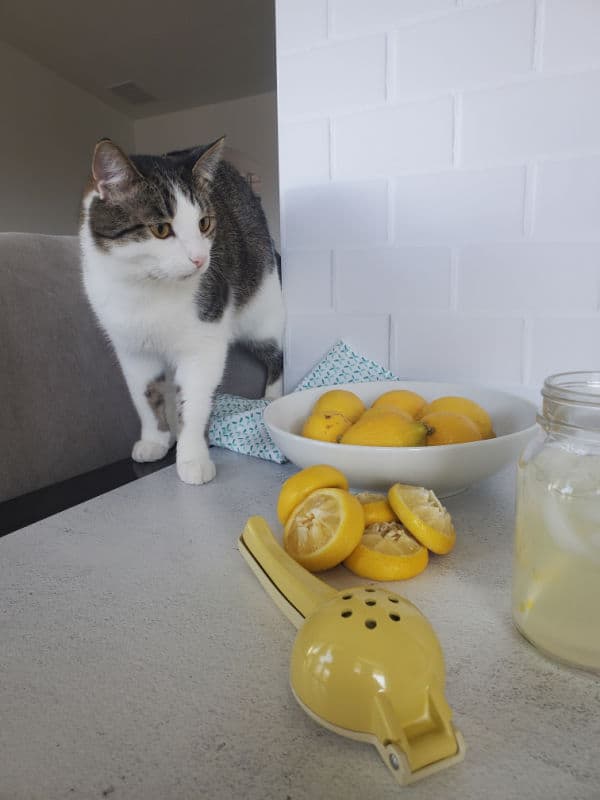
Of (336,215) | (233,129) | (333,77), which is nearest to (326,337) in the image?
(336,215)

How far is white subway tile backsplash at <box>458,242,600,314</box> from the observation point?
75cm

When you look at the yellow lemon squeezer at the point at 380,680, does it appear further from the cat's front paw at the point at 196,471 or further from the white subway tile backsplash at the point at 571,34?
the white subway tile backsplash at the point at 571,34

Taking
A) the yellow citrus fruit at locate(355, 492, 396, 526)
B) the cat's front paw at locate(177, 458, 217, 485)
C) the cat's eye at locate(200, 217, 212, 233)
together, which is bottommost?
the cat's front paw at locate(177, 458, 217, 485)

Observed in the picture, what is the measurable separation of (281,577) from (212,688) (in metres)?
0.10

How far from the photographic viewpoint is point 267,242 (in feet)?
3.79

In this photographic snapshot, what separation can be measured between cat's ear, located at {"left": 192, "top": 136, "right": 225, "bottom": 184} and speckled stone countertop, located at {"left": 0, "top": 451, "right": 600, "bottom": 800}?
566mm

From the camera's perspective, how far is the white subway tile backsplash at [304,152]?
88 centimetres

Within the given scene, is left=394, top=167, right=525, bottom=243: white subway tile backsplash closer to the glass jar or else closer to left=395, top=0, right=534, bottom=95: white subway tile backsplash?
left=395, top=0, right=534, bottom=95: white subway tile backsplash

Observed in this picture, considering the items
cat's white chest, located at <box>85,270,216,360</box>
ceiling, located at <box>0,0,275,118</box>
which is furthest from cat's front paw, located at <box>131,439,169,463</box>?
ceiling, located at <box>0,0,275,118</box>

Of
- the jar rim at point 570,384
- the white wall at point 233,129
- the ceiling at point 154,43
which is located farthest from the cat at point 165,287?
the white wall at point 233,129

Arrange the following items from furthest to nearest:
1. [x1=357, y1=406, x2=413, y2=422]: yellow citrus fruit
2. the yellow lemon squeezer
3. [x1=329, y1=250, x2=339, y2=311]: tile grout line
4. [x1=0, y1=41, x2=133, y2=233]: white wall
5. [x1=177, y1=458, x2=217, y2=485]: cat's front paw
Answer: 1. [x1=0, y1=41, x2=133, y2=233]: white wall
2. [x1=329, y1=250, x2=339, y2=311]: tile grout line
3. [x1=177, y1=458, x2=217, y2=485]: cat's front paw
4. [x1=357, y1=406, x2=413, y2=422]: yellow citrus fruit
5. the yellow lemon squeezer

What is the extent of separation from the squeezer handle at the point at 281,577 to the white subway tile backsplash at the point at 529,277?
0.52 metres

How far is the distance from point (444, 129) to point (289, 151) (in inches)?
10.2

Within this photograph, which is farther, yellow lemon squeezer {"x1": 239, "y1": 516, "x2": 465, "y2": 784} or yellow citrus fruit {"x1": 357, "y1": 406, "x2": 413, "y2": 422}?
yellow citrus fruit {"x1": 357, "y1": 406, "x2": 413, "y2": 422}
